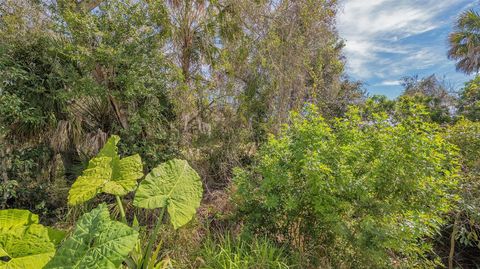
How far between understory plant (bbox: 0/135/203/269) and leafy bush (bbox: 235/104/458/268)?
34.6 inches

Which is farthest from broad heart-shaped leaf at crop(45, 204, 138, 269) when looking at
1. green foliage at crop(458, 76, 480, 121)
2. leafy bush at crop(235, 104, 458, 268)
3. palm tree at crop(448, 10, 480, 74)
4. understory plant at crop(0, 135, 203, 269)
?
palm tree at crop(448, 10, 480, 74)

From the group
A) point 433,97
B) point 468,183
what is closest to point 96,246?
point 468,183

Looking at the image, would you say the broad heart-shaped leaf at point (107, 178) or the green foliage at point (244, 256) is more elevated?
the broad heart-shaped leaf at point (107, 178)

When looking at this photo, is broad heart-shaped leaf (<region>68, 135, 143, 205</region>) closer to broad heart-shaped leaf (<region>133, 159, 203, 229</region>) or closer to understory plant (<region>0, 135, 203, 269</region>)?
understory plant (<region>0, 135, 203, 269</region>)

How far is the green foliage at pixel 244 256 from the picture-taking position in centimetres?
247

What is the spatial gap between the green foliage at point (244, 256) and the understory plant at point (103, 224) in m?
0.47

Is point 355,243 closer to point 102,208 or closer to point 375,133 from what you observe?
point 375,133

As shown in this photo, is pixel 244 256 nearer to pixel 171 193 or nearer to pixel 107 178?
pixel 171 193

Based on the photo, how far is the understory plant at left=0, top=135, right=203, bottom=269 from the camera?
172 cm

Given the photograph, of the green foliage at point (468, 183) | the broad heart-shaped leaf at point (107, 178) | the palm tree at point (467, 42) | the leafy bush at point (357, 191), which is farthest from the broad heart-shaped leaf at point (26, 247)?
the palm tree at point (467, 42)

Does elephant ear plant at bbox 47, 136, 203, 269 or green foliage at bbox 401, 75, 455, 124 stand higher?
green foliage at bbox 401, 75, 455, 124

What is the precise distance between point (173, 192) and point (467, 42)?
38.6ft

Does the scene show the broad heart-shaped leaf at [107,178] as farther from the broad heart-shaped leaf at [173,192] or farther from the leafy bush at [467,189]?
the leafy bush at [467,189]

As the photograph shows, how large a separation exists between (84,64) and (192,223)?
2.73 m
